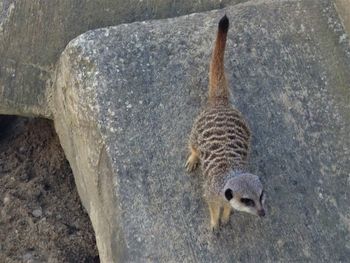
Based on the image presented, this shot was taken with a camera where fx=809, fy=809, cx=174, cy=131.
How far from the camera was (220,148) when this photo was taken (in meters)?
2.55

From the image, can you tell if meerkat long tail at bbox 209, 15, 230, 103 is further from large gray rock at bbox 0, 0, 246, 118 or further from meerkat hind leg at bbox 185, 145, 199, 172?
large gray rock at bbox 0, 0, 246, 118

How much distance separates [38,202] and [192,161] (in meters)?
0.89

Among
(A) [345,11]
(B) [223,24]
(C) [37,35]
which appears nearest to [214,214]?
(B) [223,24]

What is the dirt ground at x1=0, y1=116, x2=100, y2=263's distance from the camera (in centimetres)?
310

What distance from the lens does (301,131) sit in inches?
109

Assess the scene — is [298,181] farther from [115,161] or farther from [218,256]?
[115,161]

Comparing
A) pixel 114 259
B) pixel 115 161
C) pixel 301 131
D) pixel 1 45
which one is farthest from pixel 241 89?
pixel 1 45

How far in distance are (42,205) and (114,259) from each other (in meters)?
0.82

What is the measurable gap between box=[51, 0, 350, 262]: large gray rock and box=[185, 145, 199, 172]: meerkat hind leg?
26mm

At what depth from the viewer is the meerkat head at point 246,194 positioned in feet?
7.55

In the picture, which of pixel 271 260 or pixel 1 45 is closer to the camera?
pixel 271 260

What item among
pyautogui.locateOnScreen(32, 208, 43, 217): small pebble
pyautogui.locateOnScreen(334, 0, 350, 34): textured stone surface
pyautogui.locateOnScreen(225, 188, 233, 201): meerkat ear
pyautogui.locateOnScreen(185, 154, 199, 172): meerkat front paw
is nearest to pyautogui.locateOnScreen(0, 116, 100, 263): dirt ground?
pyautogui.locateOnScreen(32, 208, 43, 217): small pebble

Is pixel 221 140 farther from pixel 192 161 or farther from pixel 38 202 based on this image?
pixel 38 202

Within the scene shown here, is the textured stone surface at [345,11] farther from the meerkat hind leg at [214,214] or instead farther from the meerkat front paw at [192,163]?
the meerkat hind leg at [214,214]
